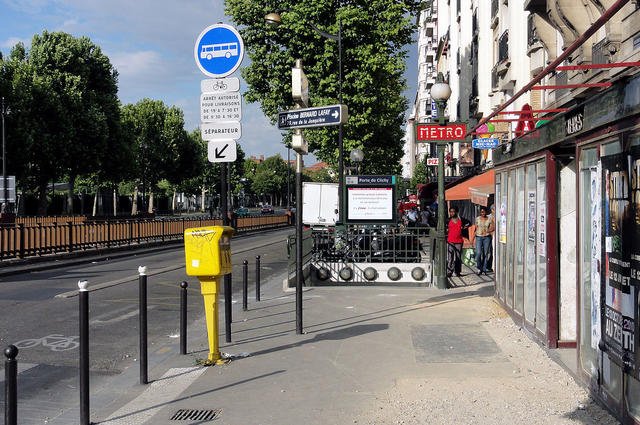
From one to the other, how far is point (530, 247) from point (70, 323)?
21.8ft

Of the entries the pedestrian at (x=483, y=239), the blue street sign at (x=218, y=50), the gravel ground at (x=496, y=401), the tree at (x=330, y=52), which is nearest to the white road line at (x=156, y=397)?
the gravel ground at (x=496, y=401)

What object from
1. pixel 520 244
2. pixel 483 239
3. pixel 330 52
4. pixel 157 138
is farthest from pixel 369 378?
pixel 157 138

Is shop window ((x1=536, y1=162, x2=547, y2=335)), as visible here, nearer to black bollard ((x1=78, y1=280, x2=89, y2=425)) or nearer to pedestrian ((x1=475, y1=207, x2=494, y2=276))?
black bollard ((x1=78, y1=280, x2=89, y2=425))

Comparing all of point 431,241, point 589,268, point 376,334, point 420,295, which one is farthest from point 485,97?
point 589,268

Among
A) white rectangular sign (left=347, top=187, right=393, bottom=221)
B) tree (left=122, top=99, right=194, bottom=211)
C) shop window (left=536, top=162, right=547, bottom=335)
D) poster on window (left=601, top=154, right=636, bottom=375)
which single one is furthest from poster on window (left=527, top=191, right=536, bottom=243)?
tree (left=122, top=99, right=194, bottom=211)

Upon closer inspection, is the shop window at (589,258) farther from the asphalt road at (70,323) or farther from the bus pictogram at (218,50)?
the asphalt road at (70,323)

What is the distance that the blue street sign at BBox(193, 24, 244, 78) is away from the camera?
678 cm

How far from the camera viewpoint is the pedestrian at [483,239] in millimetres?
15109

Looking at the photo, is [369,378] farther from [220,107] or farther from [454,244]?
[454,244]

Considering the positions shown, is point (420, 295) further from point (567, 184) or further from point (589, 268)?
point (589, 268)

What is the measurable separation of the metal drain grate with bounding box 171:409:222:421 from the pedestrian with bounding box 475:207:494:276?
1128cm

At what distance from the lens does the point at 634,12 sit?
10711mm

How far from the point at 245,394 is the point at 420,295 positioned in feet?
21.8

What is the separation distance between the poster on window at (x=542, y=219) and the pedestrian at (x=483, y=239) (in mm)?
8298
